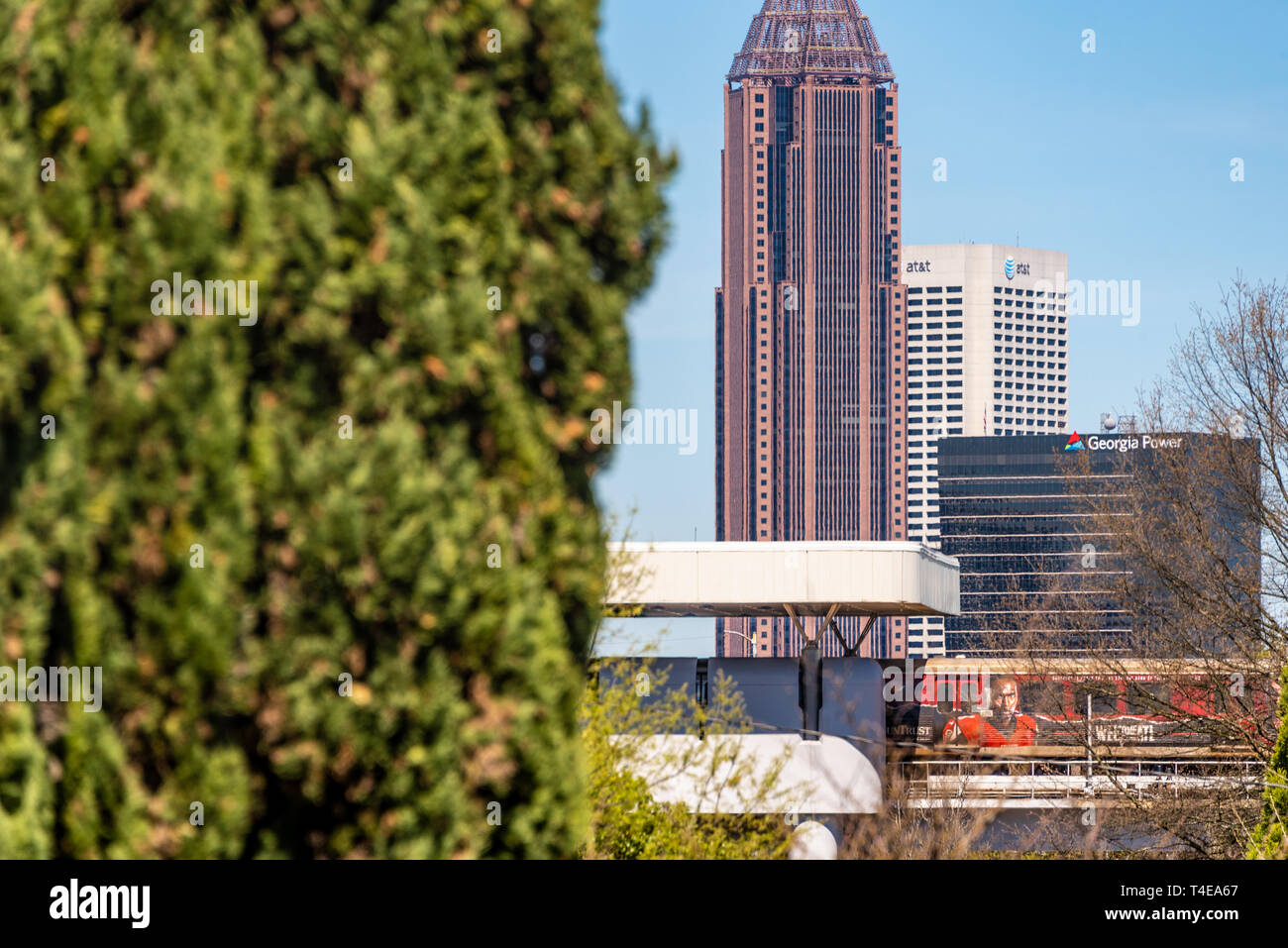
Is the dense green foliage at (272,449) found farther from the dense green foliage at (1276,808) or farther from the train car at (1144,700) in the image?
the train car at (1144,700)

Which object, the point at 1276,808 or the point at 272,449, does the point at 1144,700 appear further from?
the point at 272,449

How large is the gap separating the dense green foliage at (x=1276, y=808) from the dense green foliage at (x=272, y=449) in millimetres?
10713

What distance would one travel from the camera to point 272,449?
5.65m

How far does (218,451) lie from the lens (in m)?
5.59

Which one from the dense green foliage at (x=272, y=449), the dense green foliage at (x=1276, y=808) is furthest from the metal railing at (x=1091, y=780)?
the dense green foliage at (x=272, y=449)

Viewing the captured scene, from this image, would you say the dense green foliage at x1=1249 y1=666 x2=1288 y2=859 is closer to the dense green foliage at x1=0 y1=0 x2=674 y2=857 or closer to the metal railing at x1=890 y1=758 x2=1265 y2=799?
the metal railing at x1=890 y1=758 x2=1265 y2=799

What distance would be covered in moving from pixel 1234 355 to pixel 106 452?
30.0 metres

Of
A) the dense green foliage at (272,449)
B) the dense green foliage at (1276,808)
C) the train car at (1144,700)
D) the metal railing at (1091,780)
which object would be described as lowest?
the metal railing at (1091,780)

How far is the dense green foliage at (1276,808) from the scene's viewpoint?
14164mm

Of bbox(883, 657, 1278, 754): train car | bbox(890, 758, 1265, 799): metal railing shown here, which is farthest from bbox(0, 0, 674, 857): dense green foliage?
bbox(883, 657, 1278, 754): train car

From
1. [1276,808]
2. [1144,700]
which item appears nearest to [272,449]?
[1276,808]
